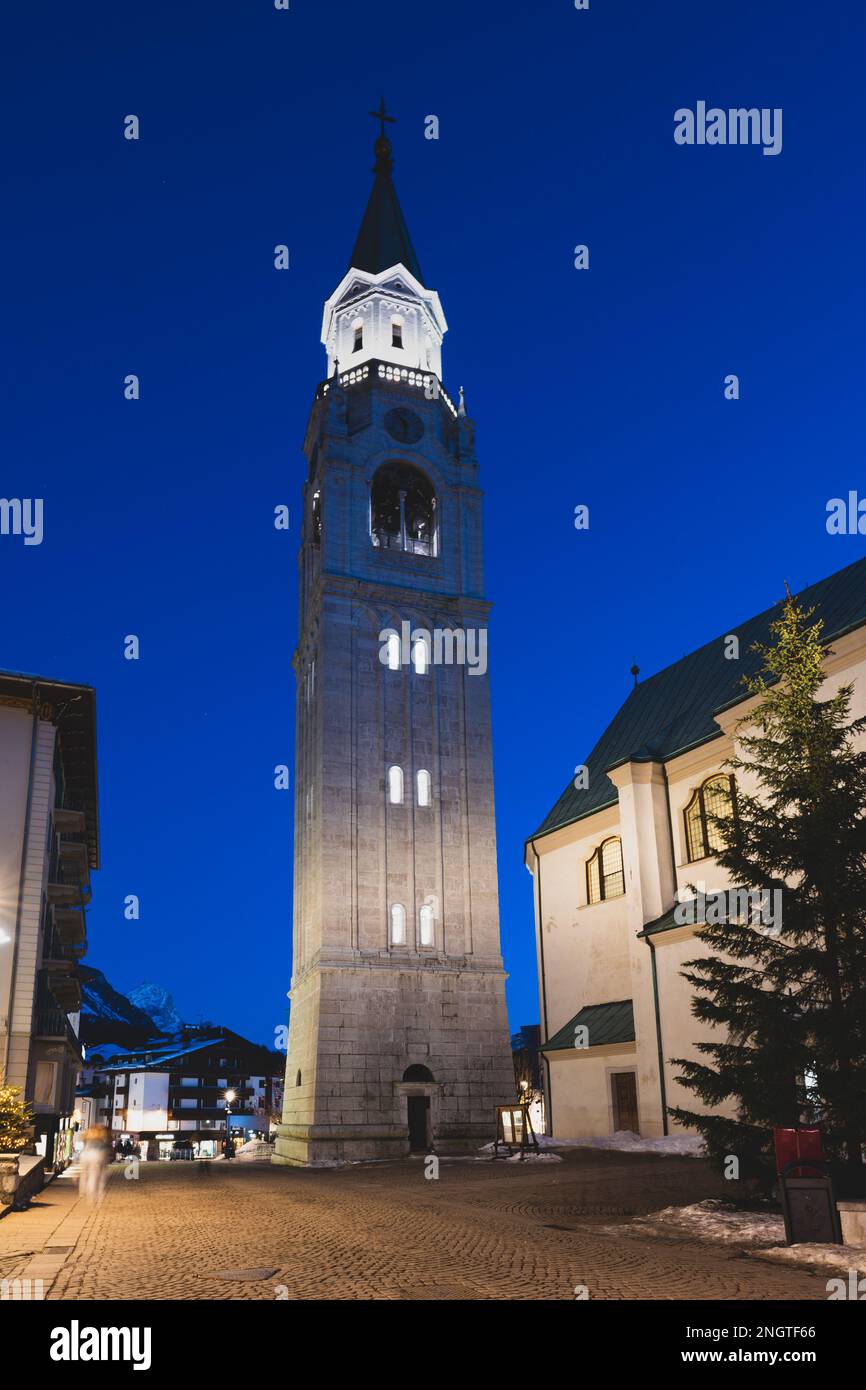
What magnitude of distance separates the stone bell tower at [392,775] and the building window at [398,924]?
0.05 m

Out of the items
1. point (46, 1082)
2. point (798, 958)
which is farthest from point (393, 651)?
point (798, 958)

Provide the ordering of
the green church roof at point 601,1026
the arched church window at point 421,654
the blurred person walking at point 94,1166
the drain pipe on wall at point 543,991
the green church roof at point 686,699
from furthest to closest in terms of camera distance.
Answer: the arched church window at point 421,654 < the drain pipe on wall at point 543,991 < the green church roof at point 601,1026 < the green church roof at point 686,699 < the blurred person walking at point 94,1166

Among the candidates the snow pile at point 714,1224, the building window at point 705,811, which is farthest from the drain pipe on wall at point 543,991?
the snow pile at point 714,1224

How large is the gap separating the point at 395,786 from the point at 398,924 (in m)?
5.78

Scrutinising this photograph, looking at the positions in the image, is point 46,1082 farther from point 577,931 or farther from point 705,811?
point 705,811

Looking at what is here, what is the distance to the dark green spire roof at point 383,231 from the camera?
57384mm

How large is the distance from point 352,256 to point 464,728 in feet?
91.2

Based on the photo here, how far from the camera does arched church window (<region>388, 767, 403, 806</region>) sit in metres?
45.8

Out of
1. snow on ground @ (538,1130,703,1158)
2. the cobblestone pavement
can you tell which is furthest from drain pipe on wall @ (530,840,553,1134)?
the cobblestone pavement

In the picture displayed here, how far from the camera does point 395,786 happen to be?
46.1 m

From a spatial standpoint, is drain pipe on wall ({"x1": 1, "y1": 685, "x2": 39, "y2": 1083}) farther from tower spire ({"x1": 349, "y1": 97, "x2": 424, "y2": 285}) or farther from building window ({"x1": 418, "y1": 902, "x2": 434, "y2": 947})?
tower spire ({"x1": 349, "y1": 97, "x2": 424, "y2": 285})

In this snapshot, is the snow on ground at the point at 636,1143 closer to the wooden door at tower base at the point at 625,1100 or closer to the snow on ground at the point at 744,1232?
the wooden door at tower base at the point at 625,1100

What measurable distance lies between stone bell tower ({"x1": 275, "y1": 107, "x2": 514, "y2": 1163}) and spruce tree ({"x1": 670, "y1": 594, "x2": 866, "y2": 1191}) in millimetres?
25331

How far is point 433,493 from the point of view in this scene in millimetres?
51875
